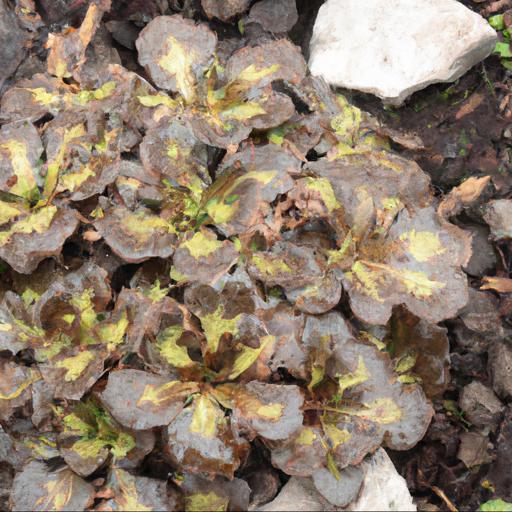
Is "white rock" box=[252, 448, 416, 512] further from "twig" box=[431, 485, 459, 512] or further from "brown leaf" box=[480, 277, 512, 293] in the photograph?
"brown leaf" box=[480, 277, 512, 293]

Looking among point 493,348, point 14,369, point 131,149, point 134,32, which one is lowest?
point 493,348

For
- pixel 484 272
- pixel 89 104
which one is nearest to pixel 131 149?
pixel 89 104

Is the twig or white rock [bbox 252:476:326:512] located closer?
white rock [bbox 252:476:326:512]

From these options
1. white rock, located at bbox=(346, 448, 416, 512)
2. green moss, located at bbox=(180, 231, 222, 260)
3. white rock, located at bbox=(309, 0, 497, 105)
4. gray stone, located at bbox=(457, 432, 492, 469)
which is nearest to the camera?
white rock, located at bbox=(346, 448, 416, 512)

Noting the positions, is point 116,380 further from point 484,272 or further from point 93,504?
point 484,272

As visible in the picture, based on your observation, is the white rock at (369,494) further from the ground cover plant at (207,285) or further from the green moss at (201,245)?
the green moss at (201,245)

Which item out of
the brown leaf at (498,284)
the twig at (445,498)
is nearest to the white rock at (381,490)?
the twig at (445,498)

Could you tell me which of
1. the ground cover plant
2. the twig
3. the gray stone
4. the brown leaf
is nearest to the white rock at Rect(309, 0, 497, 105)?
the ground cover plant

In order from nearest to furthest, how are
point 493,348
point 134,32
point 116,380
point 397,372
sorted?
point 116,380
point 397,372
point 493,348
point 134,32
